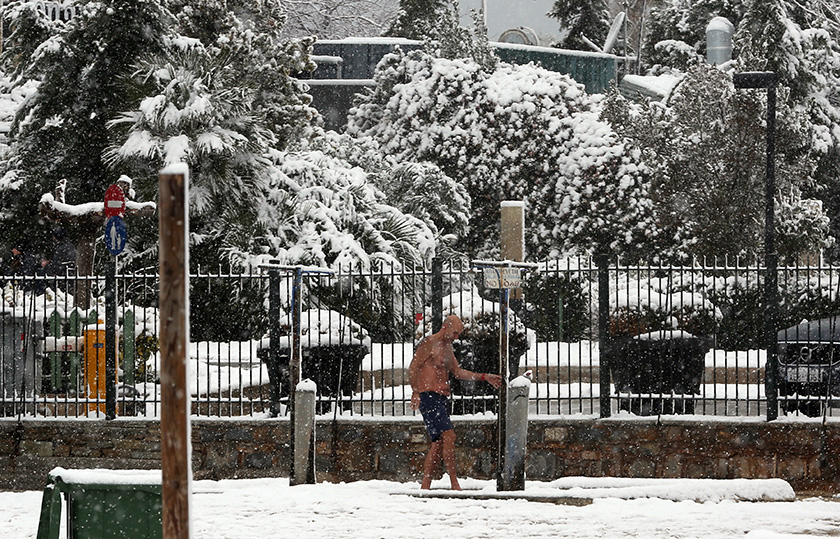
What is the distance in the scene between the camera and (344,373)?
1334 cm

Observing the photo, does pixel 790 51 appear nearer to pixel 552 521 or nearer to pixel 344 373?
pixel 344 373

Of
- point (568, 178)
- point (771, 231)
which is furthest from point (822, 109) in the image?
point (771, 231)

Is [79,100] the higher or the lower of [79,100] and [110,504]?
the higher

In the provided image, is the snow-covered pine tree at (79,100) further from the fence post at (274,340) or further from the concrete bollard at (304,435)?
the concrete bollard at (304,435)

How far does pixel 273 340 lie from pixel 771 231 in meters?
5.67

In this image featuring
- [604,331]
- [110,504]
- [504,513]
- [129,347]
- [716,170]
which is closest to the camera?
[110,504]

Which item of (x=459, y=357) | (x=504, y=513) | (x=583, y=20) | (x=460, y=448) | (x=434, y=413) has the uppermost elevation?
(x=583, y=20)

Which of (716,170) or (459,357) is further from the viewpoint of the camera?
(716,170)

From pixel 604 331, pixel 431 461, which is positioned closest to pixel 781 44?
pixel 604 331

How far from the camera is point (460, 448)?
1276 centimetres

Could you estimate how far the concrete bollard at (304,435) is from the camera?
11.9 m

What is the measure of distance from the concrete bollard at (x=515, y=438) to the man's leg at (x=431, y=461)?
628 mm

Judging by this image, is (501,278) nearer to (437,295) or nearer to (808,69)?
(437,295)

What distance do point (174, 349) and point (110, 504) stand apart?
163 centimetres
